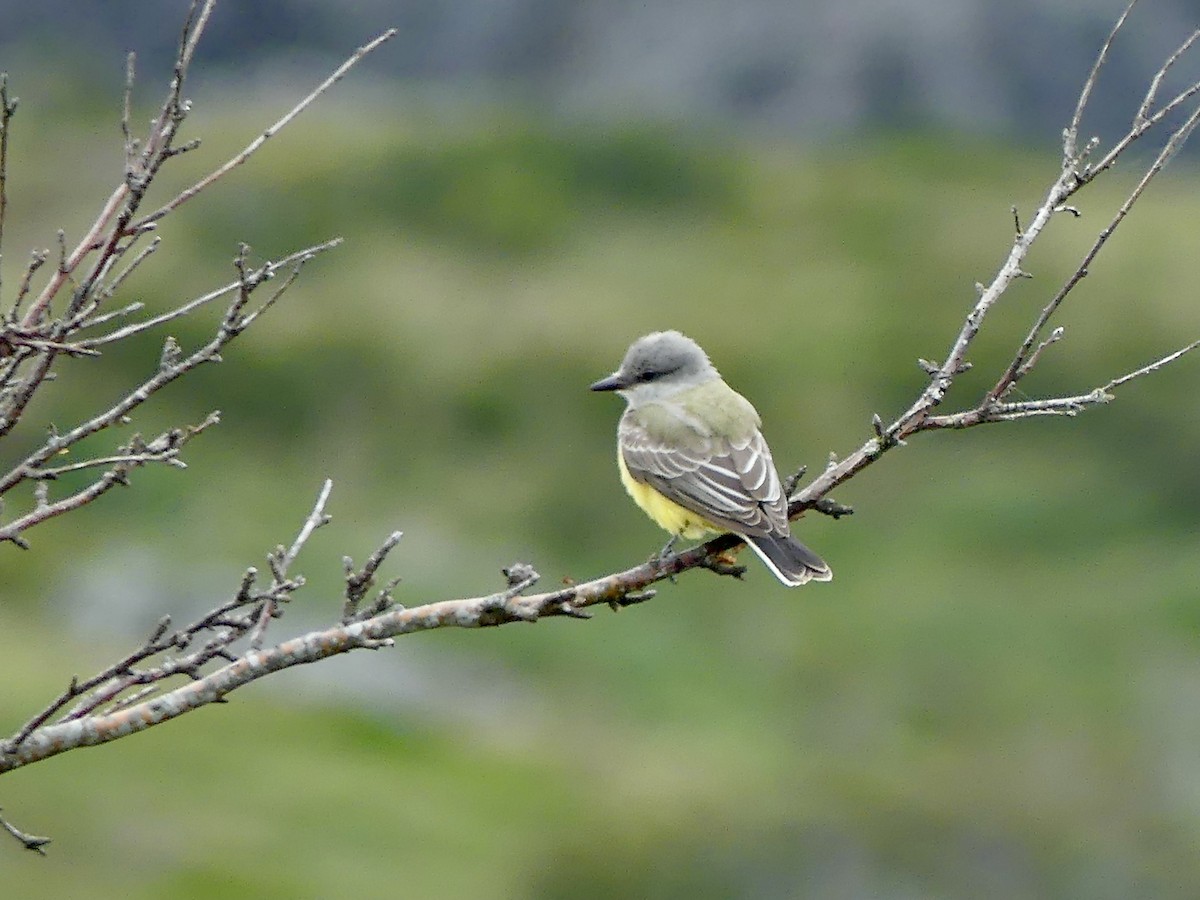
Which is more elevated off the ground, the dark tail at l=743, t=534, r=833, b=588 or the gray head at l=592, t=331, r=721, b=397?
the gray head at l=592, t=331, r=721, b=397

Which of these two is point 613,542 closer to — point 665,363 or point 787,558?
point 665,363

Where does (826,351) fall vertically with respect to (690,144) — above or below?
below

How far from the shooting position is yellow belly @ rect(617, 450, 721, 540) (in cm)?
823

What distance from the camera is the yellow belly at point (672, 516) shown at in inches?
324

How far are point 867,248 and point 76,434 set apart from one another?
30962 millimetres

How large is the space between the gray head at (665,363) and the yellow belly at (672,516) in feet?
2.48

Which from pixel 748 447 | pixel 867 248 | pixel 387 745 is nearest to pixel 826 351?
pixel 867 248

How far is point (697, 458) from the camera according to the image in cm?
852

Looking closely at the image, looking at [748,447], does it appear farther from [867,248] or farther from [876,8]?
[876,8]

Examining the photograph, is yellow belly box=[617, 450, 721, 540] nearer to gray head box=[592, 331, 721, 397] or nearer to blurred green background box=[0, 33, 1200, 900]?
gray head box=[592, 331, 721, 397]

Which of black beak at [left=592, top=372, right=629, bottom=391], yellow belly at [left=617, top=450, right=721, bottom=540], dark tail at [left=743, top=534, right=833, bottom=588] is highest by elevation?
black beak at [left=592, top=372, right=629, bottom=391]

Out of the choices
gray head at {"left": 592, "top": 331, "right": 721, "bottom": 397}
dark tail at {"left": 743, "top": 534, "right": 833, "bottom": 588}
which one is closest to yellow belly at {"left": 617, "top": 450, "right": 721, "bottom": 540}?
dark tail at {"left": 743, "top": 534, "right": 833, "bottom": 588}

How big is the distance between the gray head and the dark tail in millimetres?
1852

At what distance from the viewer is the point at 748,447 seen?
8695mm
